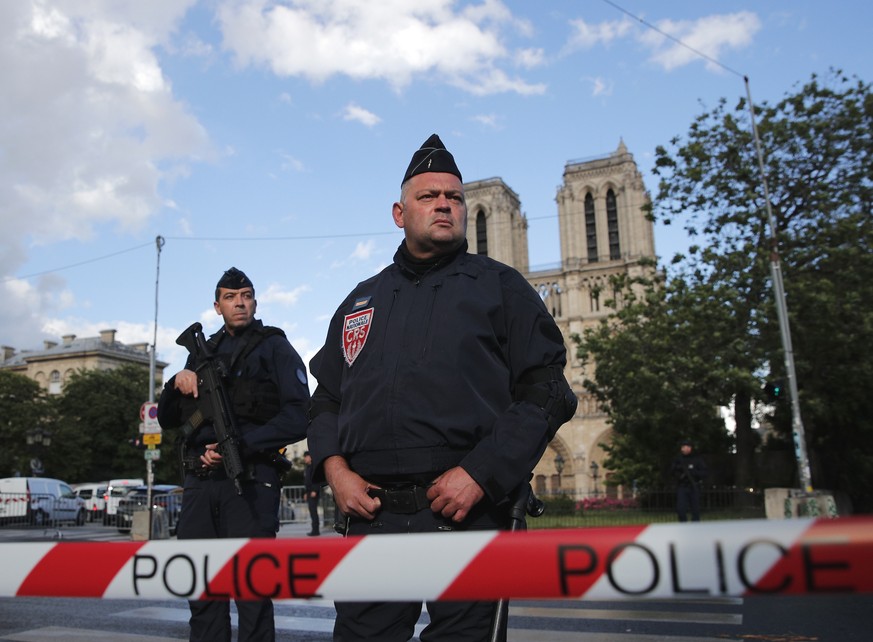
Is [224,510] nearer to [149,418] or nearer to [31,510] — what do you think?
[149,418]

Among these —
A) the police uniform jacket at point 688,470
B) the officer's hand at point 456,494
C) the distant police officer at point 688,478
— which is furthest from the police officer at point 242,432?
the police uniform jacket at point 688,470

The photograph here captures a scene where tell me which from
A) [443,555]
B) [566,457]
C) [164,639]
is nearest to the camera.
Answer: [443,555]

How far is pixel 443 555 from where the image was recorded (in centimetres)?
169

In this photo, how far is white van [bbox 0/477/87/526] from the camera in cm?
2295

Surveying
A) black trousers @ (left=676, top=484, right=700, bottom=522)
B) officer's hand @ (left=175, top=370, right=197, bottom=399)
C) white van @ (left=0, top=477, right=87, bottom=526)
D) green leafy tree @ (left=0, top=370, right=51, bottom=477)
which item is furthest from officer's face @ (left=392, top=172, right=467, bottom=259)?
green leafy tree @ (left=0, top=370, right=51, bottom=477)

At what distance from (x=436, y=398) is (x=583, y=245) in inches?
3113

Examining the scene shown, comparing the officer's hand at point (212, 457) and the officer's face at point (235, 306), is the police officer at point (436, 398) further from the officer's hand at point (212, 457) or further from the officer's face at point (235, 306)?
the officer's face at point (235, 306)

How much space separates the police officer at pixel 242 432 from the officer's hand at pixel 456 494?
1.79 metres

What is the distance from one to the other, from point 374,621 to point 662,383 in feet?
73.6

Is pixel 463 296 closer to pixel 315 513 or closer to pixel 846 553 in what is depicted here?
pixel 846 553

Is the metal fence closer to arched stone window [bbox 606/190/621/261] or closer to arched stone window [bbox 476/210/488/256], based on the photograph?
arched stone window [bbox 606/190/621/261]

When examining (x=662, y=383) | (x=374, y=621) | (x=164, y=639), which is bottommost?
(x=164, y=639)

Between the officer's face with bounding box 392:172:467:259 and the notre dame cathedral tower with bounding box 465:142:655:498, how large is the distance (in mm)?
71388

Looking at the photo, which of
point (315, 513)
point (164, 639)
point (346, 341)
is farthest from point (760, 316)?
point (346, 341)
